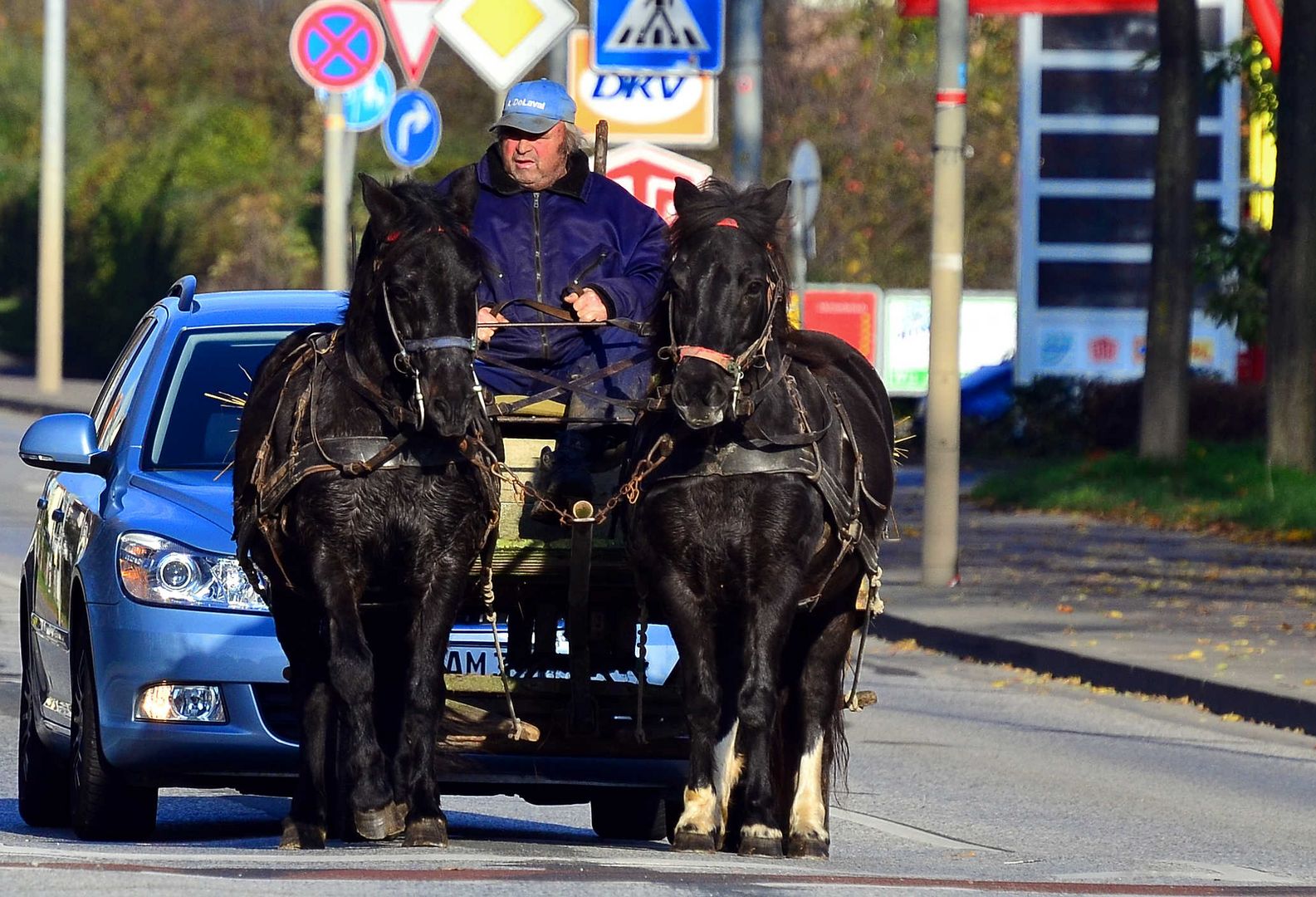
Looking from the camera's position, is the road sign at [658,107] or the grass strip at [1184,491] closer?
the road sign at [658,107]

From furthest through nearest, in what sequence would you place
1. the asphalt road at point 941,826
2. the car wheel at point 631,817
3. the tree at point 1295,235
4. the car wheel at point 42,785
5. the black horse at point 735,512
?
1. the tree at point 1295,235
2. the car wheel at point 631,817
3. the car wheel at point 42,785
4. the black horse at point 735,512
5. the asphalt road at point 941,826

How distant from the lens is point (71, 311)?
46062 millimetres

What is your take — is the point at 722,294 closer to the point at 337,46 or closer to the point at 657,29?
the point at 657,29

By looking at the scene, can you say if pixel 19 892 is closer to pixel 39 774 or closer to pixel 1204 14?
pixel 39 774

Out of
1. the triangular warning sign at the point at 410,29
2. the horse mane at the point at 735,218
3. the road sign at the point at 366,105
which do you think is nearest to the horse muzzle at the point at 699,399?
the horse mane at the point at 735,218

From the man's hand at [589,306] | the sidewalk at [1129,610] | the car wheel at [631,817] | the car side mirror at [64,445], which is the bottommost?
the sidewalk at [1129,610]

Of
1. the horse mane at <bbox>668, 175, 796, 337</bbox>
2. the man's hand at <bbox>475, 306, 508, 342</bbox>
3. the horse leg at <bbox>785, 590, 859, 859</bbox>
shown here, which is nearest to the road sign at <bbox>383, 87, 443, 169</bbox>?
the man's hand at <bbox>475, 306, 508, 342</bbox>

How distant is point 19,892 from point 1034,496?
757 inches

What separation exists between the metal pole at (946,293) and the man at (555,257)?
959 centimetres

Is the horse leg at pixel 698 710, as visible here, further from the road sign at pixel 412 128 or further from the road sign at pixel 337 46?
the road sign at pixel 412 128

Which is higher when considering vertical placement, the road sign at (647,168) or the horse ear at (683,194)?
the road sign at (647,168)

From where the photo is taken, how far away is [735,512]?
6934mm

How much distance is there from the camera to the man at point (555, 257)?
753 cm

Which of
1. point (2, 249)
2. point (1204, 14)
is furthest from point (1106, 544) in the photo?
A: point (2, 249)
